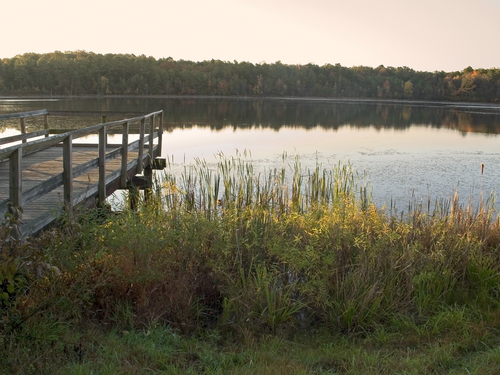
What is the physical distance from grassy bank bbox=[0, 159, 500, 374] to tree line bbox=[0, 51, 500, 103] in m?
75.6

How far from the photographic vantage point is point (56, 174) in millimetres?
6711

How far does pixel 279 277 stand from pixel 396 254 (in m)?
1.38

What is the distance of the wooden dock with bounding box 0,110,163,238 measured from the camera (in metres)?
4.71

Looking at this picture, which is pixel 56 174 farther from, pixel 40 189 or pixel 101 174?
pixel 40 189

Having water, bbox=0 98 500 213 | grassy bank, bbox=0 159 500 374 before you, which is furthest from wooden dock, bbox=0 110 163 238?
water, bbox=0 98 500 213

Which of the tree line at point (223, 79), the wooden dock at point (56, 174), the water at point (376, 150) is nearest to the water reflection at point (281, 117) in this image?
the water at point (376, 150)

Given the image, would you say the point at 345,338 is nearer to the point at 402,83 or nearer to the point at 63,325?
the point at 63,325

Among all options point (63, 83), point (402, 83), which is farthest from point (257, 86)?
point (63, 83)

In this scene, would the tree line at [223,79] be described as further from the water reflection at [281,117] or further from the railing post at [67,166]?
the railing post at [67,166]

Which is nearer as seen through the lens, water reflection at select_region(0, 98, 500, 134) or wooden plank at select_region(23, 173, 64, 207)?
wooden plank at select_region(23, 173, 64, 207)

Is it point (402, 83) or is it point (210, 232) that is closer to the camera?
point (210, 232)

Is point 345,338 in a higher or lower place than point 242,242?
lower

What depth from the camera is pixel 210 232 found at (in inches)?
220

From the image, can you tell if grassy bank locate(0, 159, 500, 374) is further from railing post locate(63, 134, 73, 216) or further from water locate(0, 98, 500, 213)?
water locate(0, 98, 500, 213)
